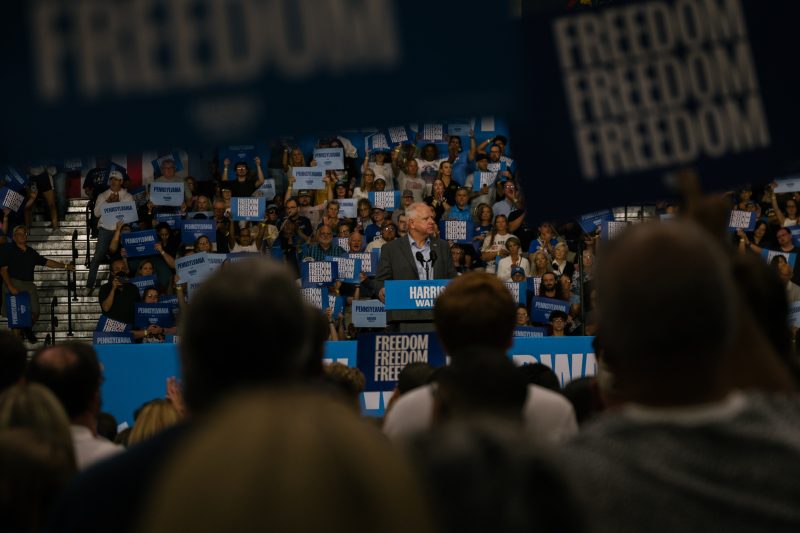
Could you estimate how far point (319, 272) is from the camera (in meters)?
16.1

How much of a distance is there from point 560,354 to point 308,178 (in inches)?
379

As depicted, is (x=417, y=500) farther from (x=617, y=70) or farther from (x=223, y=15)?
(x=617, y=70)

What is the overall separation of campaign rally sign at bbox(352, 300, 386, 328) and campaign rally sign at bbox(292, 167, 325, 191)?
12.6 ft

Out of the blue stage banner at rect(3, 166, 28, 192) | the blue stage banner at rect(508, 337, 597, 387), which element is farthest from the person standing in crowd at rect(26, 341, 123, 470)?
the blue stage banner at rect(3, 166, 28, 192)

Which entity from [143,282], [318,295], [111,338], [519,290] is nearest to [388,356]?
[519,290]

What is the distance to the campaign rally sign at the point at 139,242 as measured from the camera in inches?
653

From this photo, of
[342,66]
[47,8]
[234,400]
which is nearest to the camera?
[234,400]

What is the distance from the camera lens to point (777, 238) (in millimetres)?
16719

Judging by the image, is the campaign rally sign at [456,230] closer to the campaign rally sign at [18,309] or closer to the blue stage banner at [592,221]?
the blue stage banner at [592,221]

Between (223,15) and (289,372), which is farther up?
(223,15)

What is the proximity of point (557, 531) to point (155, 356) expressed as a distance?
29.2 feet

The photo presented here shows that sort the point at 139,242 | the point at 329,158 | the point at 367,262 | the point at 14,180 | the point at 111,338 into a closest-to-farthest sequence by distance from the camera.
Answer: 1. the point at 111,338
2. the point at 367,262
3. the point at 139,242
4. the point at 14,180
5. the point at 329,158

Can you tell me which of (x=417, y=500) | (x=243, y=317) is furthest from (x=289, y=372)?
(x=417, y=500)

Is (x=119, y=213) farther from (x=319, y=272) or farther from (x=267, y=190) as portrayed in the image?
(x=319, y=272)
